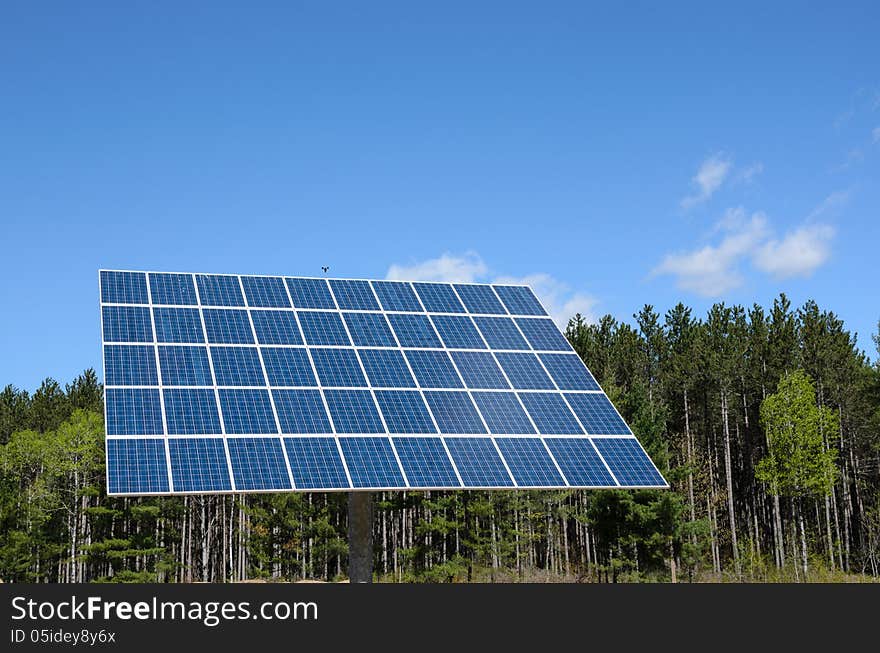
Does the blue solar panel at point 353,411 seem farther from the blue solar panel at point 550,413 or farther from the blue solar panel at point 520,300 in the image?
the blue solar panel at point 520,300

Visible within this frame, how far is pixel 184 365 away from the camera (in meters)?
21.4

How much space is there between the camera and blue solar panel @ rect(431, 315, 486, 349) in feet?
81.2

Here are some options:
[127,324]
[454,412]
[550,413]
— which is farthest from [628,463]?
[127,324]

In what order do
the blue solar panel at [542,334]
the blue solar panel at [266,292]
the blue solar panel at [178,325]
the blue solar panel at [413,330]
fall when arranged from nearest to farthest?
the blue solar panel at [178,325], the blue solar panel at [413,330], the blue solar panel at [266,292], the blue solar panel at [542,334]

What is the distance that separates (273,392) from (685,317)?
4836cm

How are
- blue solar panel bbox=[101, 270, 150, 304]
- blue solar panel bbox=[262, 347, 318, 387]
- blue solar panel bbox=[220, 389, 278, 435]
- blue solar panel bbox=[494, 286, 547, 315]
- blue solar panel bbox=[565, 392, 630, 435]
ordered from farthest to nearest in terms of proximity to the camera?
blue solar panel bbox=[494, 286, 547, 315], blue solar panel bbox=[101, 270, 150, 304], blue solar panel bbox=[565, 392, 630, 435], blue solar panel bbox=[262, 347, 318, 387], blue solar panel bbox=[220, 389, 278, 435]

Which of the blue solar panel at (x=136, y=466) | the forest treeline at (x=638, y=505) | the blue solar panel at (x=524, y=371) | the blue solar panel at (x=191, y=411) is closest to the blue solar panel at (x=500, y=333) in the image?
the blue solar panel at (x=524, y=371)

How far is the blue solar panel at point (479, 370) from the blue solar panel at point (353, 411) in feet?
9.65

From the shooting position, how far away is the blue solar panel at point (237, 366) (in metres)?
21.3

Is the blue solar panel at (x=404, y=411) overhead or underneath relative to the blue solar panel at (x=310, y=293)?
underneath

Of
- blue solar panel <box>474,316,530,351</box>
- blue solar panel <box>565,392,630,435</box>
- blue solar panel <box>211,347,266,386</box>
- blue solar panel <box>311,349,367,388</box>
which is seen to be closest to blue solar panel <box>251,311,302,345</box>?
blue solar panel <box>211,347,266,386</box>

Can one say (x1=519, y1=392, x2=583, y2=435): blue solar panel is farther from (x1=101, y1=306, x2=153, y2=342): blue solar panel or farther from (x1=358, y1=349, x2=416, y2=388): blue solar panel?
(x1=101, y1=306, x2=153, y2=342): blue solar panel

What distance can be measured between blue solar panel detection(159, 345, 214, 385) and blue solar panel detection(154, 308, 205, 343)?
0.42 m
